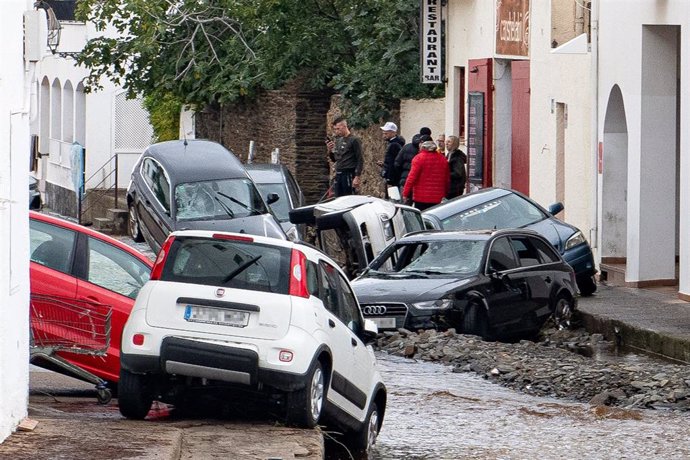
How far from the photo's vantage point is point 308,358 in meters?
10.9

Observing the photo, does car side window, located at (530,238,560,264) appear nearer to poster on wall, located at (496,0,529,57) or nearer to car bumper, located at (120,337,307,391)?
car bumper, located at (120,337,307,391)

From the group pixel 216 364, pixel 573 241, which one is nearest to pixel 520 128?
pixel 573 241

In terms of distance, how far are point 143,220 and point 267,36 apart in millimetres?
11865

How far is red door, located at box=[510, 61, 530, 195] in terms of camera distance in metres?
29.2

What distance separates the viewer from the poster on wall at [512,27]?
29359mm

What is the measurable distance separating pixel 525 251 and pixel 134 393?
9059 mm

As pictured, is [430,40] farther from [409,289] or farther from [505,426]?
[505,426]

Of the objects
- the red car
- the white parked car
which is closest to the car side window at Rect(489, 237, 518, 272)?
the red car

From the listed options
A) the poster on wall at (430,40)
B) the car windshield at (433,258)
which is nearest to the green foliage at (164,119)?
the poster on wall at (430,40)

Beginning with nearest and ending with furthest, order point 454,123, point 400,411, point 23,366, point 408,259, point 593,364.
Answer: point 23,366 < point 400,411 < point 593,364 < point 408,259 < point 454,123

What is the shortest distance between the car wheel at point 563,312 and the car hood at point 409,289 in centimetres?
198

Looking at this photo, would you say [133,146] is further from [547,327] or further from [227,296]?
[227,296]

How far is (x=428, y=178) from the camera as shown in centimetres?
2653

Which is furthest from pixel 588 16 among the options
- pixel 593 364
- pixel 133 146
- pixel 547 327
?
pixel 133 146
